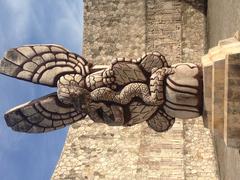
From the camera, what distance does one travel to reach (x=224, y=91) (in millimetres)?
4859

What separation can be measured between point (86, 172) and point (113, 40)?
281 centimetres

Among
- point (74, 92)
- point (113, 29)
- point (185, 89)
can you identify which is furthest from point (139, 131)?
point (185, 89)

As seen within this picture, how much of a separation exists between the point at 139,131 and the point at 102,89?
19.7 ft

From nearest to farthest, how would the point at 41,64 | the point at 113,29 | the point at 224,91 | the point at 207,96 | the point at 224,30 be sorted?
1. the point at 224,91
2. the point at 207,96
3. the point at 41,64
4. the point at 224,30
5. the point at 113,29

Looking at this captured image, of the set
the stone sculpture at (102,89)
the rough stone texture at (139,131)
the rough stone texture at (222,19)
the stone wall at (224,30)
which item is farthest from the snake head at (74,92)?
the rough stone texture at (139,131)

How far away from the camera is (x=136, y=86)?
5.37 metres

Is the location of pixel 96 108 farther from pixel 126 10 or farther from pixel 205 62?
pixel 126 10

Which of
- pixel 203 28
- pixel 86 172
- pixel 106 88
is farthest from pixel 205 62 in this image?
pixel 203 28

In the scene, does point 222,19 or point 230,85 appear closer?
point 230,85

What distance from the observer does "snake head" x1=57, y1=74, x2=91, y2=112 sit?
17.9 ft

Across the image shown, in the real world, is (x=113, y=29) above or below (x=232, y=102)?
below

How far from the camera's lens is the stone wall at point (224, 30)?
27.8 feet

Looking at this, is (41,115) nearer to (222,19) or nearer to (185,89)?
(185,89)

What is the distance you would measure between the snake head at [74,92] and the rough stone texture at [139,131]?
212 inches
